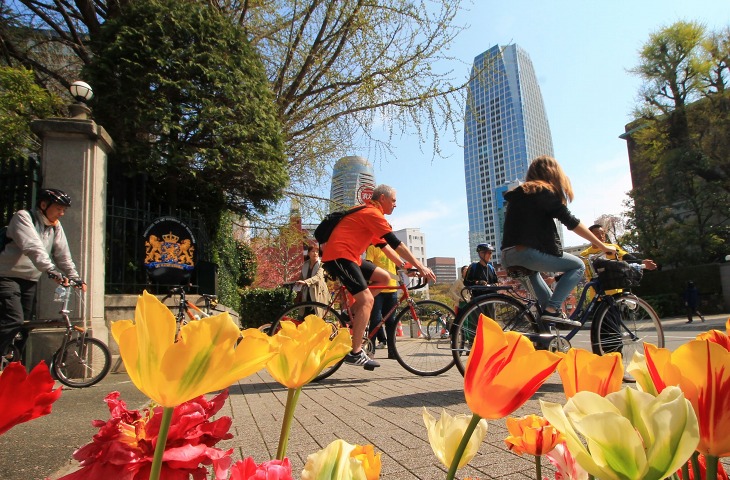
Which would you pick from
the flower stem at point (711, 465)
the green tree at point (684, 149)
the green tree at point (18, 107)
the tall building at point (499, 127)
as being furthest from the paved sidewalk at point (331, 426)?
the green tree at point (684, 149)

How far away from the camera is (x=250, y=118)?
23.9 feet

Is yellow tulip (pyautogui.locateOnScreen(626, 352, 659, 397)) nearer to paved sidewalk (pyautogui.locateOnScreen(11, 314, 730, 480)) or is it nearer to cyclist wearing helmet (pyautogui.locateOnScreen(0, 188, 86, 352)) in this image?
paved sidewalk (pyautogui.locateOnScreen(11, 314, 730, 480))

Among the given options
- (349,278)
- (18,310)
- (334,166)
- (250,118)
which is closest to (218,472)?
(349,278)

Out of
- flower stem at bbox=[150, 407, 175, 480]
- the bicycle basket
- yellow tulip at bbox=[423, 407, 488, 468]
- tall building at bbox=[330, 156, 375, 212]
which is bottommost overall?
yellow tulip at bbox=[423, 407, 488, 468]

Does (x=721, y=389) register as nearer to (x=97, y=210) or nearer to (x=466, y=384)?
(x=466, y=384)

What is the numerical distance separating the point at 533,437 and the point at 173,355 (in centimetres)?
53

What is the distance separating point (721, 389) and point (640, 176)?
5241 centimetres

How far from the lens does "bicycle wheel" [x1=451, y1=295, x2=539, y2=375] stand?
4.23 m

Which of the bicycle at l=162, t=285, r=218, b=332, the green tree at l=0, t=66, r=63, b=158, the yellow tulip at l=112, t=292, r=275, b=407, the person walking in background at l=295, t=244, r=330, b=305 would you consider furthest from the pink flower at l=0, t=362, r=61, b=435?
the green tree at l=0, t=66, r=63, b=158

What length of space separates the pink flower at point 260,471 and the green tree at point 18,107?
7.72 meters

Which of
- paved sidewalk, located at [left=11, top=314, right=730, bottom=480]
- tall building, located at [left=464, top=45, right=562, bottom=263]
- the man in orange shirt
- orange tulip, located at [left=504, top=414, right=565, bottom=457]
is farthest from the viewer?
tall building, located at [left=464, top=45, right=562, bottom=263]

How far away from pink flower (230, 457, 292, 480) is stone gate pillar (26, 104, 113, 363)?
20.1ft

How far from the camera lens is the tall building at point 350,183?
36.6 ft

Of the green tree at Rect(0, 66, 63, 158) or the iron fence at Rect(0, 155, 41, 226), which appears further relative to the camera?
the green tree at Rect(0, 66, 63, 158)
